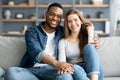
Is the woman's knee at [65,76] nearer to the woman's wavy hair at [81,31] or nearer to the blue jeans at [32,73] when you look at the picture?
the blue jeans at [32,73]

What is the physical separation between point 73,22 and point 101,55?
0.42m

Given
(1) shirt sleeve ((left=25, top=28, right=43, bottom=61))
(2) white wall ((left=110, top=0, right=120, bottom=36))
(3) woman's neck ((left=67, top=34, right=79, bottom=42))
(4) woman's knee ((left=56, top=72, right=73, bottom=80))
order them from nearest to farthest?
(4) woman's knee ((left=56, top=72, right=73, bottom=80)), (1) shirt sleeve ((left=25, top=28, right=43, bottom=61)), (3) woman's neck ((left=67, top=34, right=79, bottom=42)), (2) white wall ((left=110, top=0, right=120, bottom=36))

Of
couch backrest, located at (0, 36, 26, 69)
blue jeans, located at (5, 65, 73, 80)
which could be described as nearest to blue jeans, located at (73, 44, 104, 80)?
blue jeans, located at (5, 65, 73, 80)

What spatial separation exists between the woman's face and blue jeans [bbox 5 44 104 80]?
0.25m

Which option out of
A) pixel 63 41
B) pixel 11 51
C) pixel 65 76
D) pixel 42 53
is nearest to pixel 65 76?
pixel 65 76

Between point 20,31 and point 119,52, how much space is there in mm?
3971

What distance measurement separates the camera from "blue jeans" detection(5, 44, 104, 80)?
1804 millimetres

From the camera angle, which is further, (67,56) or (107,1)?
(107,1)

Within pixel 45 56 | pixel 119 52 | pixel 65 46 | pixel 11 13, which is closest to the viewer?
pixel 45 56

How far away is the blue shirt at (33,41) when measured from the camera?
6.91 ft

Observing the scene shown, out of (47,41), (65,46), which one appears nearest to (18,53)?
(47,41)

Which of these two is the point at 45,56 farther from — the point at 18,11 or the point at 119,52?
the point at 18,11

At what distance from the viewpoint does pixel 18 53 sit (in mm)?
2283

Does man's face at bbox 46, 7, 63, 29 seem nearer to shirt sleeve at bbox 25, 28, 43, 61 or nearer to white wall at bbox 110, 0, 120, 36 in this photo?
shirt sleeve at bbox 25, 28, 43, 61
